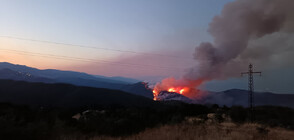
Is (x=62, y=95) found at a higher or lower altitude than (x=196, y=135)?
lower

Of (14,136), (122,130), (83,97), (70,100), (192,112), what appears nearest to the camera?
(14,136)

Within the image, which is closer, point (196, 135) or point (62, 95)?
point (196, 135)

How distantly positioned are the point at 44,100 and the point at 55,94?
15.2 metres

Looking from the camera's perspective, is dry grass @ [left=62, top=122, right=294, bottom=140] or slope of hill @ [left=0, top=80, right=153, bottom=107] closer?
dry grass @ [left=62, top=122, right=294, bottom=140]

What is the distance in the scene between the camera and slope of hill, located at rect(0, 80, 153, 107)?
107 meters

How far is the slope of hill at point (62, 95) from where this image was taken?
107 meters

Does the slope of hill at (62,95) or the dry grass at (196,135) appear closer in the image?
the dry grass at (196,135)

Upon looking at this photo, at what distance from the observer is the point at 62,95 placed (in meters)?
127

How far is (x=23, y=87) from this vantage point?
122 meters

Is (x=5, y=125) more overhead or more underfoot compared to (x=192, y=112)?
more overhead

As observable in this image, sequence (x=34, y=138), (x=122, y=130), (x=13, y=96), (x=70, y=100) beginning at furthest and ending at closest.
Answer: (x=70, y=100)
(x=13, y=96)
(x=122, y=130)
(x=34, y=138)

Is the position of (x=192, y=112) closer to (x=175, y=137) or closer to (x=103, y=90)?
(x=175, y=137)

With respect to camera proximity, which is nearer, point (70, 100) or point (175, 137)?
point (175, 137)

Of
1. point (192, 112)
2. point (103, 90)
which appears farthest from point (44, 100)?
point (192, 112)
